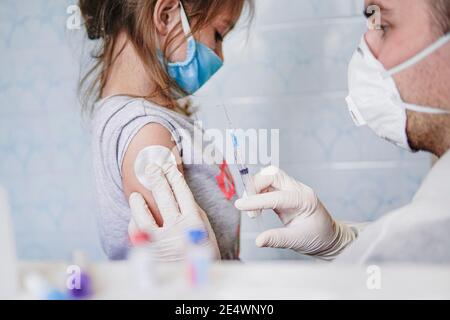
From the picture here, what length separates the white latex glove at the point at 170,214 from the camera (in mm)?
1220

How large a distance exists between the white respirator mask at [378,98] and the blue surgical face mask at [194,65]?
33cm

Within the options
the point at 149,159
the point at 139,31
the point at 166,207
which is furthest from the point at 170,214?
the point at 139,31

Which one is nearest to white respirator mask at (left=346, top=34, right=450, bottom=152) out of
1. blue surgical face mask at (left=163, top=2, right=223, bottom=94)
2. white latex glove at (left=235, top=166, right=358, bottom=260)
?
white latex glove at (left=235, top=166, right=358, bottom=260)

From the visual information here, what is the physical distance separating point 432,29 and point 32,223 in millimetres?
1078

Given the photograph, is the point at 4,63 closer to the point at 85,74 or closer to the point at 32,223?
the point at 85,74

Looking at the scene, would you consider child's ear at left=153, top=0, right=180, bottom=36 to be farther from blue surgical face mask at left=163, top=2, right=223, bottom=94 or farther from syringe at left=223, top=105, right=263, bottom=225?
syringe at left=223, top=105, right=263, bottom=225

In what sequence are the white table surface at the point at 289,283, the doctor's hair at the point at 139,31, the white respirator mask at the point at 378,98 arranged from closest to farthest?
→ 1. the white table surface at the point at 289,283
2. the white respirator mask at the point at 378,98
3. the doctor's hair at the point at 139,31

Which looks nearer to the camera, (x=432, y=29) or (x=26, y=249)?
(x=432, y=29)

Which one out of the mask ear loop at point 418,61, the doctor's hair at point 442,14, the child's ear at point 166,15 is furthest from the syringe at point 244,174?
the doctor's hair at point 442,14

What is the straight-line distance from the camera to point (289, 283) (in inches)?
41.3

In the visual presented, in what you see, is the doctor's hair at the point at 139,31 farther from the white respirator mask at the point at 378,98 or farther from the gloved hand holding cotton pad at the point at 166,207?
the white respirator mask at the point at 378,98

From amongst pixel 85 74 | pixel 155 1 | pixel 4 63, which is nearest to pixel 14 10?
pixel 4 63

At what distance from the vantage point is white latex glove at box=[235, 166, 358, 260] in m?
1.21
